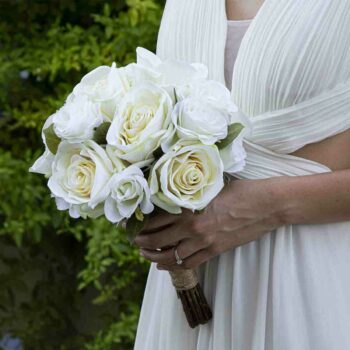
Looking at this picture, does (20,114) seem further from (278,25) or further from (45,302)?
(278,25)

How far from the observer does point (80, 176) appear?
1969mm

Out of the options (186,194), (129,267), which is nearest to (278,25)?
(186,194)

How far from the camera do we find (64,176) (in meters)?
2.00

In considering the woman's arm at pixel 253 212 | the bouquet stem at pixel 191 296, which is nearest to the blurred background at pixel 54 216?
the bouquet stem at pixel 191 296

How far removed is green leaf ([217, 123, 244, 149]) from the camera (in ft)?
6.44

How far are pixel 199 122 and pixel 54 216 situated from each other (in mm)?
2038

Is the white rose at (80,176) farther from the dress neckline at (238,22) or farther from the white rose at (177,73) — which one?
the dress neckline at (238,22)

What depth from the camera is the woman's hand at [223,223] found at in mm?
2076

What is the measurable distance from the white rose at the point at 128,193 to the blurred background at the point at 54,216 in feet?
5.90

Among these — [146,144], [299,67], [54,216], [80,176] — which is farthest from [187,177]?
[54,216]

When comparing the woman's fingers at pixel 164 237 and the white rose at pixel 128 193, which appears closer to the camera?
the white rose at pixel 128 193

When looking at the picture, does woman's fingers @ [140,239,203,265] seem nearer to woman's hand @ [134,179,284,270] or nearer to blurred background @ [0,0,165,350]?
woman's hand @ [134,179,284,270]

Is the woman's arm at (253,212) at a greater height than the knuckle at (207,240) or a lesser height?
greater

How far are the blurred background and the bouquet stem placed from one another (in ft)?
5.03
